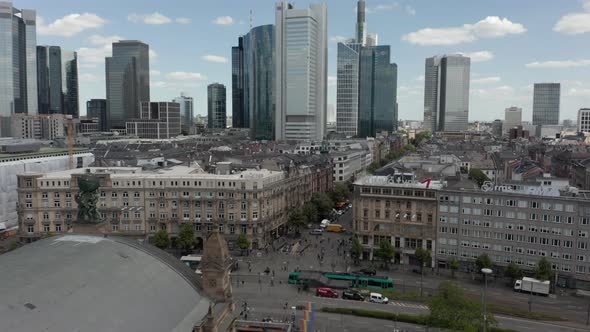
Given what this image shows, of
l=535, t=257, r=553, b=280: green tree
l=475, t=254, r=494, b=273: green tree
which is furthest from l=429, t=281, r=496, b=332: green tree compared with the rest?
l=535, t=257, r=553, b=280: green tree

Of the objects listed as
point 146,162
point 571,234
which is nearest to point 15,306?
point 571,234

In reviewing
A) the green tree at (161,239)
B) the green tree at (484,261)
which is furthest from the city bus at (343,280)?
the green tree at (161,239)

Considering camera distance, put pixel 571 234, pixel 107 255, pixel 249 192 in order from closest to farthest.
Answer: pixel 107 255 → pixel 571 234 → pixel 249 192

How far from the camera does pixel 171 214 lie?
118m

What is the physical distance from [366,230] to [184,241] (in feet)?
130

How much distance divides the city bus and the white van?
6761mm

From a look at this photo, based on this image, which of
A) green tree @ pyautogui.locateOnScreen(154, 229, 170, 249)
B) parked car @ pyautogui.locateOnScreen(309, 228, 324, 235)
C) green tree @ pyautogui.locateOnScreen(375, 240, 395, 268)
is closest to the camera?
green tree @ pyautogui.locateOnScreen(375, 240, 395, 268)

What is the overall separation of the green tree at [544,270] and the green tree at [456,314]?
34.0 m

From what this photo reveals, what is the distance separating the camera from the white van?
275ft

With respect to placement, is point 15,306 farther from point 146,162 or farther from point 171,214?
point 146,162

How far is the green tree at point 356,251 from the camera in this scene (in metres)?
106

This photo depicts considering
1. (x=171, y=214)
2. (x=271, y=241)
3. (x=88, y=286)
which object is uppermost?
(x=88, y=286)

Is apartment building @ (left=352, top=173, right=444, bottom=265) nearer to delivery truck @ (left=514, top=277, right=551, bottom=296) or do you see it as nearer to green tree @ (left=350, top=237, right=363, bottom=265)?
green tree @ (left=350, top=237, right=363, bottom=265)

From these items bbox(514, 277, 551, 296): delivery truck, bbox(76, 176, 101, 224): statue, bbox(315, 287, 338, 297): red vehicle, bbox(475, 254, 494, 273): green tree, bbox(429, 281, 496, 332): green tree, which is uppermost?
bbox(76, 176, 101, 224): statue
